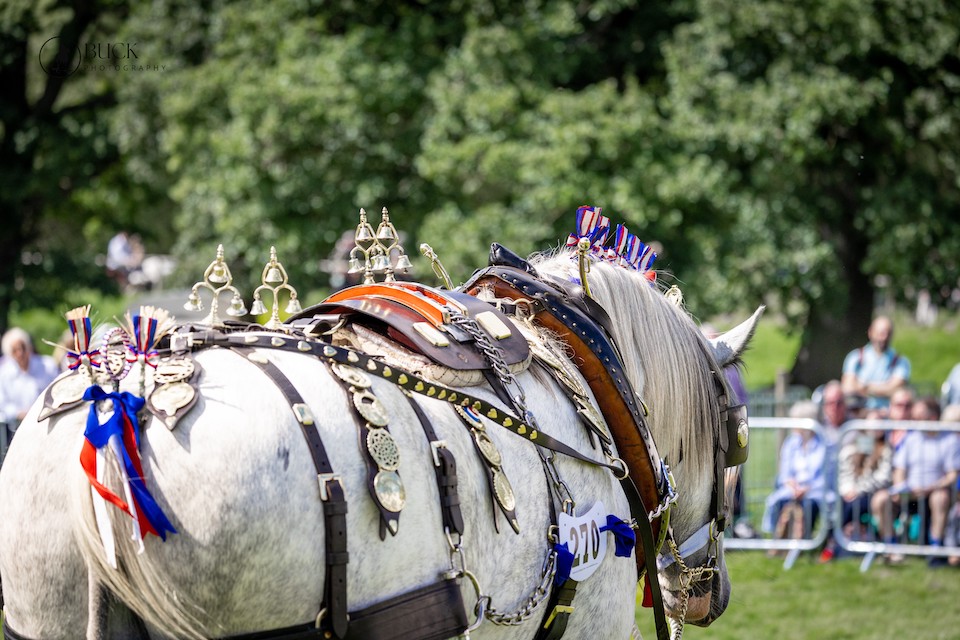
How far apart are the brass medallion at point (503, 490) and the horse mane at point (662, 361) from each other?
2.69ft

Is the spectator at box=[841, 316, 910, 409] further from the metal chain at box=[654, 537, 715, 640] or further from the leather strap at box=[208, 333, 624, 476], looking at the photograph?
the leather strap at box=[208, 333, 624, 476]

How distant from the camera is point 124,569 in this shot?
1.78 metres

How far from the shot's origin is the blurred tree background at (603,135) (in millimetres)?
10406

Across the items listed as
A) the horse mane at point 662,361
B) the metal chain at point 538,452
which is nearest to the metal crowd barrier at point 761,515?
the horse mane at point 662,361

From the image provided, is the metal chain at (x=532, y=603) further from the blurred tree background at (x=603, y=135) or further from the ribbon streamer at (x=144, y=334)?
the blurred tree background at (x=603, y=135)

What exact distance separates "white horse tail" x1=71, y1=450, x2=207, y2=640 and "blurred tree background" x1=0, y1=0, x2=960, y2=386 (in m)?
8.89

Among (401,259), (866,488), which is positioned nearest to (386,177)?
(866,488)

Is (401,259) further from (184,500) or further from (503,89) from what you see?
(503,89)

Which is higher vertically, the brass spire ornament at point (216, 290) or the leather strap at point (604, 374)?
the brass spire ornament at point (216, 290)

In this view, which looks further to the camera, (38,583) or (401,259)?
(401,259)

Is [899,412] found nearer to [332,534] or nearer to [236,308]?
[236,308]

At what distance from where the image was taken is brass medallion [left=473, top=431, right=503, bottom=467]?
2.20 m

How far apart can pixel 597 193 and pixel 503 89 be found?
1.57 m

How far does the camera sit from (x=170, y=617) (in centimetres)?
177
